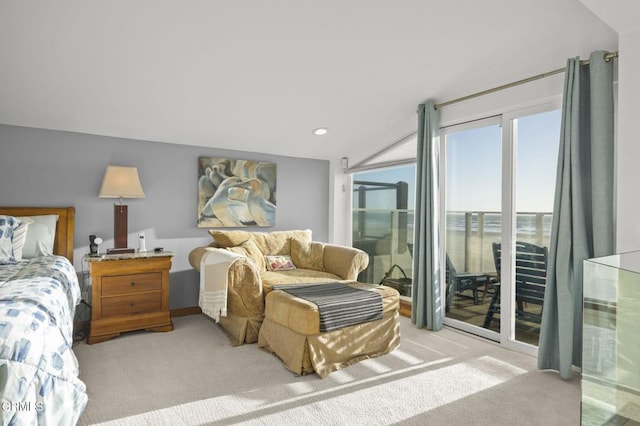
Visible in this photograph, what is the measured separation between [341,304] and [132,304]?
75.4 inches

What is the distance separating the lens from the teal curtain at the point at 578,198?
244cm

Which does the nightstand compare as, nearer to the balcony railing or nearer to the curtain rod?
the balcony railing

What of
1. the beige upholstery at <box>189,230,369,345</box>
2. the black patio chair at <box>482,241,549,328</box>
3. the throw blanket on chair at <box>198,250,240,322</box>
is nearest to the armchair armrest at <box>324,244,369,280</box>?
the beige upholstery at <box>189,230,369,345</box>

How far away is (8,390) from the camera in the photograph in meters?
1.25

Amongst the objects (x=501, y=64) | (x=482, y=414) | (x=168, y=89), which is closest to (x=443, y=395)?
(x=482, y=414)

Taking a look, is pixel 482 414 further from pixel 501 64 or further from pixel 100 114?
pixel 100 114

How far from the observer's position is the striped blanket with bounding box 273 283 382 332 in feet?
8.69

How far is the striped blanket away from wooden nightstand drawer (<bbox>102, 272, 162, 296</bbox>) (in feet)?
3.80

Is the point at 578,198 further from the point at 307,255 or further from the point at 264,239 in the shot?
the point at 264,239

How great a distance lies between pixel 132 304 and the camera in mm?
3328

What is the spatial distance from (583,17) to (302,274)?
3.03 m

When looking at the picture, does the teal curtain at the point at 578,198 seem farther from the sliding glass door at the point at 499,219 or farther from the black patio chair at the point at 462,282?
the black patio chair at the point at 462,282

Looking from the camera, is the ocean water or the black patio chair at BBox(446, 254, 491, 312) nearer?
the ocean water

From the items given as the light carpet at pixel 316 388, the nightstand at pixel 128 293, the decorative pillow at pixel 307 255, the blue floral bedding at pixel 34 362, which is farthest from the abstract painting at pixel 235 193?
the blue floral bedding at pixel 34 362
